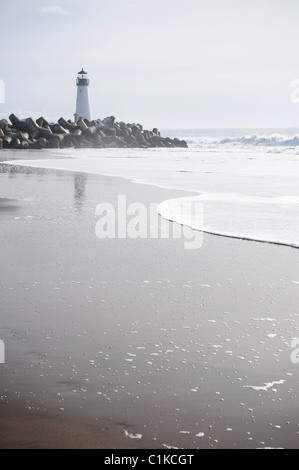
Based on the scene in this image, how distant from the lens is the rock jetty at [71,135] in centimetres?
3850

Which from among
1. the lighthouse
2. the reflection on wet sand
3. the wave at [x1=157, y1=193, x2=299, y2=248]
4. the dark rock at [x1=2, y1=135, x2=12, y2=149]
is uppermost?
the lighthouse

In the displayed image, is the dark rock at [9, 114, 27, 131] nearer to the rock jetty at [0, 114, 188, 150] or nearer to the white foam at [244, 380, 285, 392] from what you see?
the rock jetty at [0, 114, 188, 150]

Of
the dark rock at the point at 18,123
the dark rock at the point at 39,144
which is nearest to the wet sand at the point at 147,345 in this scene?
A: the dark rock at the point at 39,144

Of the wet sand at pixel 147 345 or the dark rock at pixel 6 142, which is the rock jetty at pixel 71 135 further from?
the wet sand at pixel 147 345

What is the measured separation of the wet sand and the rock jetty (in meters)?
33.0

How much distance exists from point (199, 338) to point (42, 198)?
7.01 meters

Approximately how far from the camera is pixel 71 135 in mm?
41562

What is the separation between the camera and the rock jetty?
38.5 metres

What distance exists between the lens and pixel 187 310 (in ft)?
12.5

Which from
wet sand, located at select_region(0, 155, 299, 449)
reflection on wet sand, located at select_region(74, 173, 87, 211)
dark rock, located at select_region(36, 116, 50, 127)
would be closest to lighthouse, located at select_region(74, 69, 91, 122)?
dark rock, located at select_region(36, 116, 50, 127)

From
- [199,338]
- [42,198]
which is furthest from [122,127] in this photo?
[199,338]

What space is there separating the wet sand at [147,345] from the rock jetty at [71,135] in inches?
1298

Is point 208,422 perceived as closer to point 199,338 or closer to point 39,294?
Answer: point 199,338

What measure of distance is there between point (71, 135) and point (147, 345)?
130 ft
